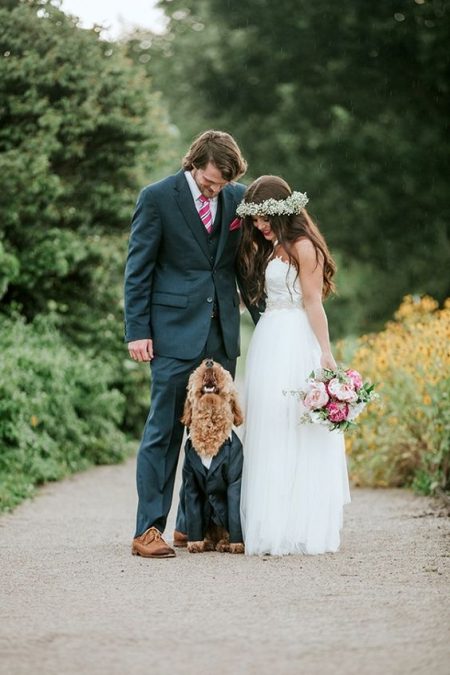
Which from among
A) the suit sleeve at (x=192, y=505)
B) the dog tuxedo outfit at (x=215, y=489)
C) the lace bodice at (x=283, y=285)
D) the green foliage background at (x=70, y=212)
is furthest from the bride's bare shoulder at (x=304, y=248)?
the green foliage background at (x=70, y=212)

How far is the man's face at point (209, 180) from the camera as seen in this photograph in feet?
20.8

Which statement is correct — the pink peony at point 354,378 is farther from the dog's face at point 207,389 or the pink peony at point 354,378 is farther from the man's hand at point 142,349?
the man's hand at point 142,349

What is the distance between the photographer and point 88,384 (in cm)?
1188

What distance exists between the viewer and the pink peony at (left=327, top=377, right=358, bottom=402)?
20.7 ft

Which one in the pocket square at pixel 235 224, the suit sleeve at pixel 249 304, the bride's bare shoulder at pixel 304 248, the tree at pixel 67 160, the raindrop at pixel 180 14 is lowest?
the suit sleeve at pixel 249 304

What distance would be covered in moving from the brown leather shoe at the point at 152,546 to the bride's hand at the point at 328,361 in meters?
1.40

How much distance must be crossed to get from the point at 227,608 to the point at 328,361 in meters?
2.12

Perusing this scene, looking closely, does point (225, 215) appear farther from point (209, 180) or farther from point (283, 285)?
point (283, 285)

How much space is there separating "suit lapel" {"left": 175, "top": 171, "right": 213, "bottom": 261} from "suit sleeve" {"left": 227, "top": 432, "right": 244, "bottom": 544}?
1180 millimetres

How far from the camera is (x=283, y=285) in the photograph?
6.61 meters

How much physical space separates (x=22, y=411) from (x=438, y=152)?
37.9 ft

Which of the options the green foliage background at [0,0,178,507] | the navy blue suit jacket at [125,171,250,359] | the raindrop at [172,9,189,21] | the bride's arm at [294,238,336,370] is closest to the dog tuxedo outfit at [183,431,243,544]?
the navy blue suit jacket at [125,171,250,359]

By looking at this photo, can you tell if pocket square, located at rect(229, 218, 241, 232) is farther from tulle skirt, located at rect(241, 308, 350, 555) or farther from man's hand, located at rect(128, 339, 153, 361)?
man's hand, located at rect(128, 339, 153, 361)

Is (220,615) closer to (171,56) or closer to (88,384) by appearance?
(88,384)
